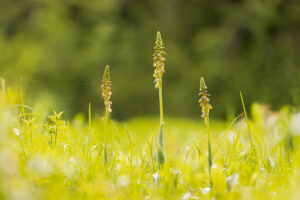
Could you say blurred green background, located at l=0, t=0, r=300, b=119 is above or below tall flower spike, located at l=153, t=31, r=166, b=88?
above

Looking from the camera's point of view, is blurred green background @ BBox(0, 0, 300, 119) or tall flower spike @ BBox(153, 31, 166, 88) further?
blurred green background @ BBox(0, 0, 300, 119)

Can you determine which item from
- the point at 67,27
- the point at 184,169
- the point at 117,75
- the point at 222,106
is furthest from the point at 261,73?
the point at 184,169

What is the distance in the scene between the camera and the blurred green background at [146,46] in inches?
467

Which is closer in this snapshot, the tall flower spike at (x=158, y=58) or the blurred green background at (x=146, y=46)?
the tall flower spike at (x=158, y=58)

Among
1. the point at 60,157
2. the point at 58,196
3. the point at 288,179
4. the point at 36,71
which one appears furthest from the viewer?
the point at 36,71

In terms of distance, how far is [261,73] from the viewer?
1223cm

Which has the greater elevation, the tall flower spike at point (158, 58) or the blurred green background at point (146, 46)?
the blurred green background at point (146, 46)

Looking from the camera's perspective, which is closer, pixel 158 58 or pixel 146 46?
pixel 158 58

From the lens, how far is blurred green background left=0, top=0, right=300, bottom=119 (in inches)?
467

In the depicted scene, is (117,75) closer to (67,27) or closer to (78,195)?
(67,27)

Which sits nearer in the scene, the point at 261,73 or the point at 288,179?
the point at 288,179

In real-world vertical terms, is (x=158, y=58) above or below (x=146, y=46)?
below

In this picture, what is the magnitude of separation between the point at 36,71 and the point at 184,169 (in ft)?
35.0

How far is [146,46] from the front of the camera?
13695 mm
